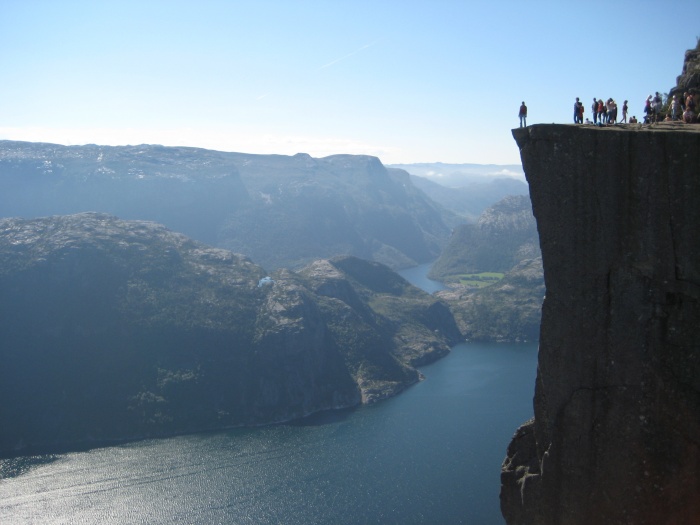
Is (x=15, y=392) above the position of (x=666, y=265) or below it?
below

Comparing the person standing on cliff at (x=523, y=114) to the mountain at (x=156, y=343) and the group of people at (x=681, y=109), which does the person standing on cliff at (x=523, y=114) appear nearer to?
the group of people at (x=681, y=109)

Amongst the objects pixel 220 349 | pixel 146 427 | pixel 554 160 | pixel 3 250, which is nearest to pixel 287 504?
pixel 146 427

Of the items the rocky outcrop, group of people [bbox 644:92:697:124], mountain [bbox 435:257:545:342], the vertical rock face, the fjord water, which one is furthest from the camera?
mountain [bbox 435:257:545:342]

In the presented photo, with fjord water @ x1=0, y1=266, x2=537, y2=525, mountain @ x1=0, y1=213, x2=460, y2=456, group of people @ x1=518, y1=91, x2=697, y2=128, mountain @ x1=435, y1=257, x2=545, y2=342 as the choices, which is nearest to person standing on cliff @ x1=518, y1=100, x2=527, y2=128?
group of people @ x1=518, y1=91, x2=697, y2=128

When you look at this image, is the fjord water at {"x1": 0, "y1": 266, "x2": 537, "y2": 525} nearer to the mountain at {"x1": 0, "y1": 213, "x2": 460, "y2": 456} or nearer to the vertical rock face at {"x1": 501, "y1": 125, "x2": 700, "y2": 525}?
the mountain at {"x1": 0, "y1": 213, "x2": 460, "y2": 456}

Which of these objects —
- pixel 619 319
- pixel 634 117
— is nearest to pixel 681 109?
pixel 634 117

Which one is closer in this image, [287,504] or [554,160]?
[554,160]

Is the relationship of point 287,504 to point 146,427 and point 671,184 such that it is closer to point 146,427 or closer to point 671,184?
point 146,427

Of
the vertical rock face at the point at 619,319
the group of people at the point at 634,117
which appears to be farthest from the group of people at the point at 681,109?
the vertical rock face at the point at 619,319
